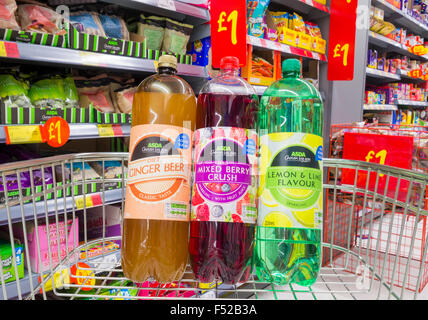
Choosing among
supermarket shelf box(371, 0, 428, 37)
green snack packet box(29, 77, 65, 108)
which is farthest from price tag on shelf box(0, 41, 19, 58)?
supermarket shelf box(371, 0, 428, 37)

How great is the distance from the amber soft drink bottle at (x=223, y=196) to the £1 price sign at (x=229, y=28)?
0.80 m

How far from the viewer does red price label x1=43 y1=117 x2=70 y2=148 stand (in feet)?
4.51

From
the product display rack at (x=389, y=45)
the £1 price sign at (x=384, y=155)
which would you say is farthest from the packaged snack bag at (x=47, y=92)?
the product display rack at (x=389, y=45)

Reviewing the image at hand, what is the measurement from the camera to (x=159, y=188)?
730mm

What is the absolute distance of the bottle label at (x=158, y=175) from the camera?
28.7 inches

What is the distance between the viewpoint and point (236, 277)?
2.50 ft

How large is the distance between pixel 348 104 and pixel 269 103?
8.89 feet

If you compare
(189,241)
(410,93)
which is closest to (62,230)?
(189,241)

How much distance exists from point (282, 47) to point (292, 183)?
83.4 inches

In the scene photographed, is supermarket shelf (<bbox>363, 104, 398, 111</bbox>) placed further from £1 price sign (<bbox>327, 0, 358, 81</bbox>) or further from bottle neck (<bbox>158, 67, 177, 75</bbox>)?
bottle neck (<bbox>158, 67, 177, 75</bbox>)

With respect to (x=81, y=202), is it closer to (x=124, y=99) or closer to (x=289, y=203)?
(x=124, y=99)

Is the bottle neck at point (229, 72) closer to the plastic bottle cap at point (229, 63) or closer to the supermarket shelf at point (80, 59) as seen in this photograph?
the plastic bottle cap at point (229, 63)

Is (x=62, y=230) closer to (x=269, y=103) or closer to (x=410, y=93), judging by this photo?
(x=269, y=103)

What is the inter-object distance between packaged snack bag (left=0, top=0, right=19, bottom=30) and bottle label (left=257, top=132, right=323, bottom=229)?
1363mm
